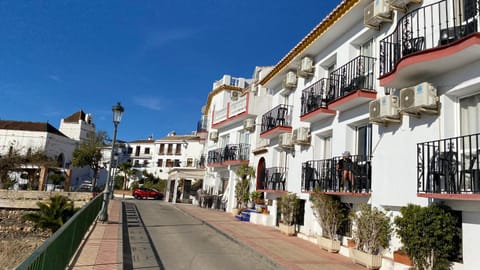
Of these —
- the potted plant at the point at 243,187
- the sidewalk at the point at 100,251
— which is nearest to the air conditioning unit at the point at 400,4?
the sidewalk at the point at 100,251

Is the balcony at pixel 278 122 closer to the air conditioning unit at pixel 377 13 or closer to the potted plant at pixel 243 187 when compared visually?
the potted plant at pixel 243 187

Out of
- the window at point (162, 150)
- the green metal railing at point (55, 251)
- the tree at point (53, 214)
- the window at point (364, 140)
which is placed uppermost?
the window at point (162, 150)

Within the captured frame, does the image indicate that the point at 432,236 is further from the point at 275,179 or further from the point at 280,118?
the point at 280,118

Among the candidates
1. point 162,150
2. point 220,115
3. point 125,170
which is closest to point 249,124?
point 220,115

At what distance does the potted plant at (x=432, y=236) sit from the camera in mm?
7520

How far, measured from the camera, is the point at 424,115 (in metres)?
8.97

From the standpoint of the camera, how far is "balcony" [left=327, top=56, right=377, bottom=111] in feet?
36.7

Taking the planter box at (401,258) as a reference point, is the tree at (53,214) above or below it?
below

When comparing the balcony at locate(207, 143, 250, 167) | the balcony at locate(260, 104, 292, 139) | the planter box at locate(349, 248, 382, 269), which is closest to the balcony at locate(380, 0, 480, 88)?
the planter box at locate(349, 248, 382, 269)

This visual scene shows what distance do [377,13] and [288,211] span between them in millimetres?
8694

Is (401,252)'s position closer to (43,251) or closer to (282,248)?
(282,248)

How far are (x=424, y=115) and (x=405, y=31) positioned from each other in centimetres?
252

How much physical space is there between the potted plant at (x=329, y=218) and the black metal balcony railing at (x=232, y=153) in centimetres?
1285

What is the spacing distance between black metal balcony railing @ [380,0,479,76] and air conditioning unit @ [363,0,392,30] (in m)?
0.73
